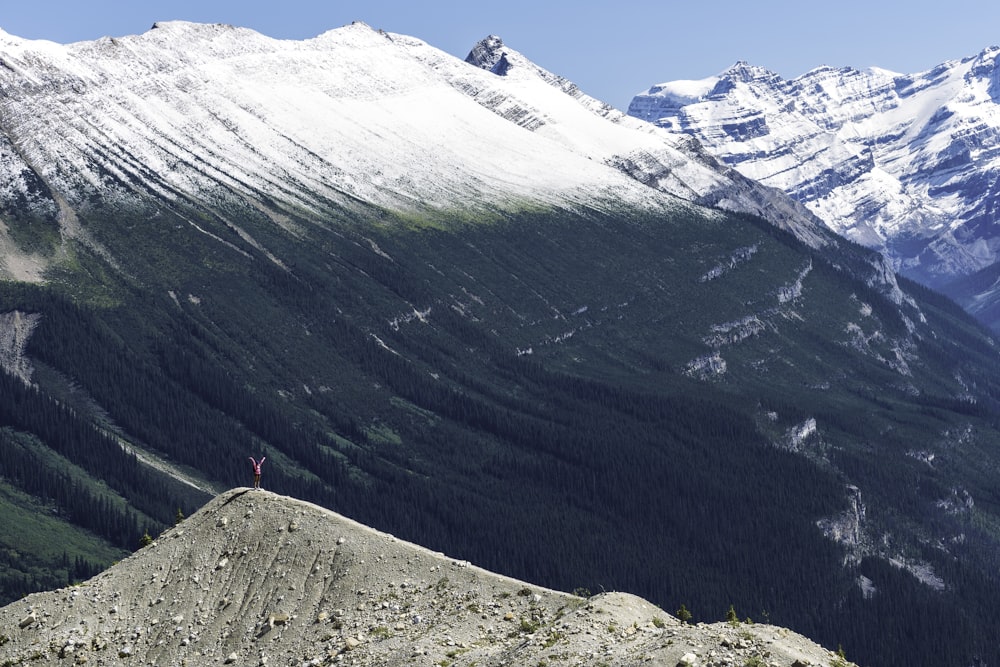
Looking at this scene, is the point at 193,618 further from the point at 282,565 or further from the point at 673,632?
the point at 673,632

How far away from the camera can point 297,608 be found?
340ft

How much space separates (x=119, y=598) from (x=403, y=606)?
20351mm

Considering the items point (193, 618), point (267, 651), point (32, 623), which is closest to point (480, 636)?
point (267, 651)

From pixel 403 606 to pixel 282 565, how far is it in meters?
10.0

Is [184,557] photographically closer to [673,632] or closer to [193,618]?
[193,618]

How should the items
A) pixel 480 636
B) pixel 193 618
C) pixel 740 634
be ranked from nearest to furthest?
pixel 740 634, pixel 480 636, pixel 193 618

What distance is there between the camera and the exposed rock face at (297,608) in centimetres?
9531

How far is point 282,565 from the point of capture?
10688 cm

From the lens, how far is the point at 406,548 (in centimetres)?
10625

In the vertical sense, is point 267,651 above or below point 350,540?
below

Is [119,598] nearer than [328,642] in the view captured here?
No

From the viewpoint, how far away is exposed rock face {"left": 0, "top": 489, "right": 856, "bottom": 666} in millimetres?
95312

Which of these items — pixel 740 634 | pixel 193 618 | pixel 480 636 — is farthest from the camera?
pixel 193 618

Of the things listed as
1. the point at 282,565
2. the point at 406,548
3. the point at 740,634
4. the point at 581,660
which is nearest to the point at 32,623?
the point at 282,565
